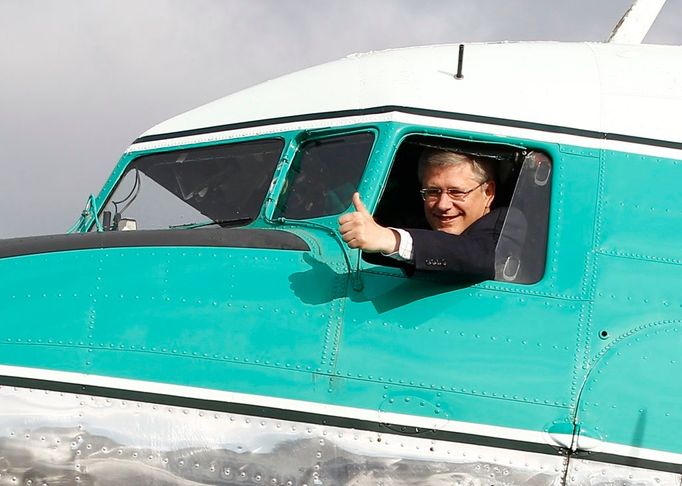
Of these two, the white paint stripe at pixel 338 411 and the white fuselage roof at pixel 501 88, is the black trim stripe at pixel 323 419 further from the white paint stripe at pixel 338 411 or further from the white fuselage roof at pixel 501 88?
the white fuselage roof at pixel 501 88

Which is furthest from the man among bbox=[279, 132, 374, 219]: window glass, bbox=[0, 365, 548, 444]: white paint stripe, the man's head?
bbox=[0, 365, 548, 444]: white paint stripe

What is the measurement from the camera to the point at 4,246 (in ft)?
17.5

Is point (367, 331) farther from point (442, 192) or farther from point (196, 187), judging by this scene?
point (196, 187)

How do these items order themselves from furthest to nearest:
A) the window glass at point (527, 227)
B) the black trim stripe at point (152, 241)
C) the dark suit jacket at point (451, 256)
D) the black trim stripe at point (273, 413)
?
the window glass at point (527, 227) < the black trim stripe at point (152, 241) < the dark suit jacket at point (451, 256) < the black trim stripe at point (273, 413)

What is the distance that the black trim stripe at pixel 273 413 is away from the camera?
4.98 m

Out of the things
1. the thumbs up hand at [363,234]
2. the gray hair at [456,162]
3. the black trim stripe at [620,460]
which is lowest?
the black trim stripe at [620,460]

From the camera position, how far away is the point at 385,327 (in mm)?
5203

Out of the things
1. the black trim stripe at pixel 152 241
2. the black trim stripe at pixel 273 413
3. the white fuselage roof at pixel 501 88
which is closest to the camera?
the black trim stripe at pixel 273 413

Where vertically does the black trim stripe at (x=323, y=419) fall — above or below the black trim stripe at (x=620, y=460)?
above

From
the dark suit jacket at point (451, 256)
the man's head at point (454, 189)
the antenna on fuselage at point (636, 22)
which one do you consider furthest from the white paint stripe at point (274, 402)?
the antenna on fuselage at point (636, 22)

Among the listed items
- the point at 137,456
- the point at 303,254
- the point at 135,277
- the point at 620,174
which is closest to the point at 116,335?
the point at 135,277

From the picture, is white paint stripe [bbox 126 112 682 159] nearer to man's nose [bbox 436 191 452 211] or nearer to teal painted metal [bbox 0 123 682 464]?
man's nose [bbox 436 191 452 211]

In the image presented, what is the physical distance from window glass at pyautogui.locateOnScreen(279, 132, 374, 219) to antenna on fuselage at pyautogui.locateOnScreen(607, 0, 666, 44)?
116 inches

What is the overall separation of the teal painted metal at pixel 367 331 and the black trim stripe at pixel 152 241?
1.9 inches
